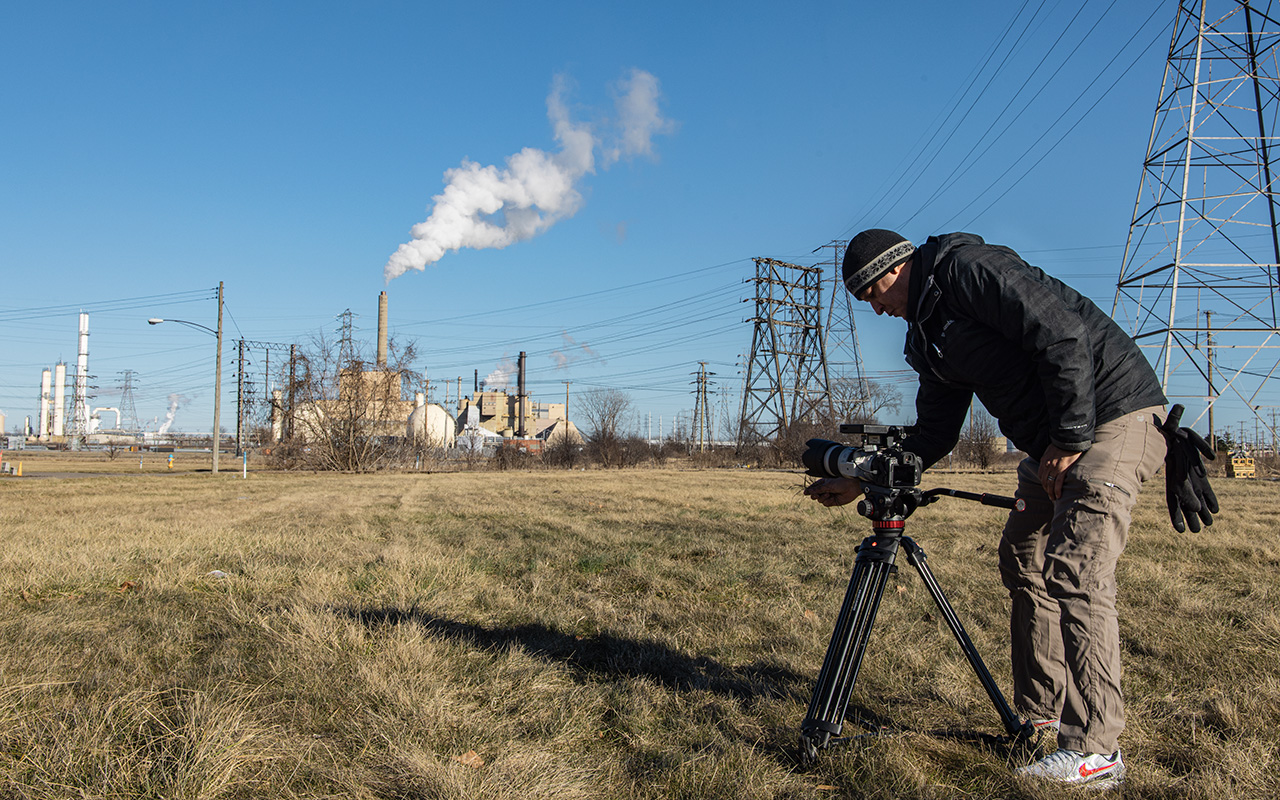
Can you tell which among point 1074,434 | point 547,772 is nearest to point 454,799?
point 547,772

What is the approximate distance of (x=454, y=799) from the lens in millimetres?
2113

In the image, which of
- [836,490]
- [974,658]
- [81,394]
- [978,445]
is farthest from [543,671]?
[81,394]

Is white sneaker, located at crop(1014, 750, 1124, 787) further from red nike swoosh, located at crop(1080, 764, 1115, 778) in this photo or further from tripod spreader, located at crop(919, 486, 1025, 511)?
tripod spreader, located at crop(919, 486, 1025, 511)

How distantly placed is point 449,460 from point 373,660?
40549 mm

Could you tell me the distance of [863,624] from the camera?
2.65m

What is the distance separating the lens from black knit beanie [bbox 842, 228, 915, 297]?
266cm

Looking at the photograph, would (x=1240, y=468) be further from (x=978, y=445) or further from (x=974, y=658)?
(x=974, y=658)

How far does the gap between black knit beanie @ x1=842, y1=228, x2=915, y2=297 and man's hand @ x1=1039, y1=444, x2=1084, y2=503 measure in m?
0.83

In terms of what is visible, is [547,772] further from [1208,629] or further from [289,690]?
[1208,629]

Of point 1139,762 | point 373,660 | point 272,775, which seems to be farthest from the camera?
point 373,660

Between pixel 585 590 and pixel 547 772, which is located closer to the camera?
pixel 547 772

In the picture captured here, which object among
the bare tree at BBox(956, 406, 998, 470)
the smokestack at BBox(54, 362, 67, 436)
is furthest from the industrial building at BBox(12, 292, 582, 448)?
the bare tree at BBox(956, 406, 998, 470)

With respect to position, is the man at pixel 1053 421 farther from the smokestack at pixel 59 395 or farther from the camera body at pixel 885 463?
the smokestack at pixel 59 395

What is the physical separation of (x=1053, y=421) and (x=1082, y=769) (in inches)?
43.1
